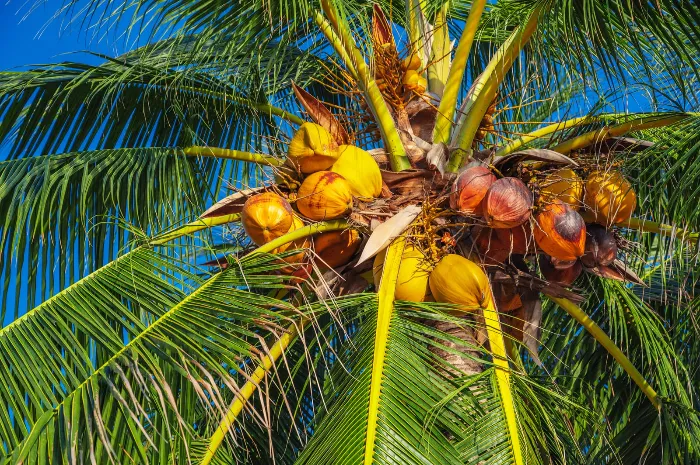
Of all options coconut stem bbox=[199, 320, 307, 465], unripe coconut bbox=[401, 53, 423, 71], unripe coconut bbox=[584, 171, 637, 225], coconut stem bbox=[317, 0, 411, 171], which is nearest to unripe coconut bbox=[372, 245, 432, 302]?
coconut stem bbox=[199, 320, 307, 465]

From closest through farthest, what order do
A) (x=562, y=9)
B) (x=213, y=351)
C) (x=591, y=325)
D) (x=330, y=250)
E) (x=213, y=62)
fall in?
(x=213, y=351)
(x=562, y=9)
(x=330, y=250)
(x=591, y=325)
(x=213, y=62)

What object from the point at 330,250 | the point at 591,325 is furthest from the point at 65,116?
the point at 591,325

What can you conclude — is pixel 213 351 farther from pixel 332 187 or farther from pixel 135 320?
pixel 332 187

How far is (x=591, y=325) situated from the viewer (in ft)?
13.5

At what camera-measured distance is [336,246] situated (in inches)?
151

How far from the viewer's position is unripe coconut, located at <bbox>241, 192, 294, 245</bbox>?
3629mm

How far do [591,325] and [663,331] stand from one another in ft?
3.56

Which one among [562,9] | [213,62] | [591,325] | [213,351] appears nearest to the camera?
[213,351]

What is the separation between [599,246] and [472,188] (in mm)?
693

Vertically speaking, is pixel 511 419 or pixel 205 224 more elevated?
pixel 205 224

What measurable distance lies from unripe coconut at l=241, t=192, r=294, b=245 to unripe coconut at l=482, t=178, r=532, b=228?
0.78 metres

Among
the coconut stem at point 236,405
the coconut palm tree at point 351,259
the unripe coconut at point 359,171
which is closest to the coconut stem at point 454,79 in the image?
the coconut palm tree at point 351,259

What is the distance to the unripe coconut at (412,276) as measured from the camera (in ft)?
11.5

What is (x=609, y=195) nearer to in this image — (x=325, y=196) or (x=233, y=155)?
(x=325, y=196)
